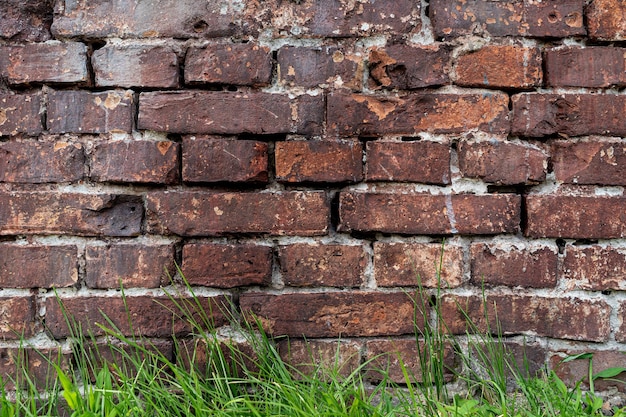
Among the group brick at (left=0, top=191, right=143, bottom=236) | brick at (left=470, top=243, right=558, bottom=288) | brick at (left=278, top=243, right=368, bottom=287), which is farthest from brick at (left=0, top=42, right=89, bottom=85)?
brick at (left=470, top=243, right=558, bottom=288)

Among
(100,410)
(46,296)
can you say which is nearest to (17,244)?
(46,296)

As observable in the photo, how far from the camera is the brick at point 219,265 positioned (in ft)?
3.95

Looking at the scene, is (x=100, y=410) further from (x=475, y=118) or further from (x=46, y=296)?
(x=475, y=118)

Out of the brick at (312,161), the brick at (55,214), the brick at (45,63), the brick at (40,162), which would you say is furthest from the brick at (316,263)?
the brick at (45,63)

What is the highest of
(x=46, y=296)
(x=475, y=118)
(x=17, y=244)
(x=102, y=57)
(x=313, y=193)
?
(x=102, y=57)

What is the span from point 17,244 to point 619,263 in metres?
1.42

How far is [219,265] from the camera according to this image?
120 centimetres

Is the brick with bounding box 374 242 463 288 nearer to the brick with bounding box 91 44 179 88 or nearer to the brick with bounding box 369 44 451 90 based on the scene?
the brick with bounding box 369 44 451 90

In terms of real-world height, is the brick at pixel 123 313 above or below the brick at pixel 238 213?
below

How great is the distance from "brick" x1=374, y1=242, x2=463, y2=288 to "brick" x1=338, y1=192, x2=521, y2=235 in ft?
0.12

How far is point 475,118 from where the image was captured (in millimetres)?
1227

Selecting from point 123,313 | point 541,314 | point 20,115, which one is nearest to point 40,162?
point 20,115

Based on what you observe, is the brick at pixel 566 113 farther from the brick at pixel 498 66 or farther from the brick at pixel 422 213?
the brick at pixel 422 213

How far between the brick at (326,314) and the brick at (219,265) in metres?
0.05
